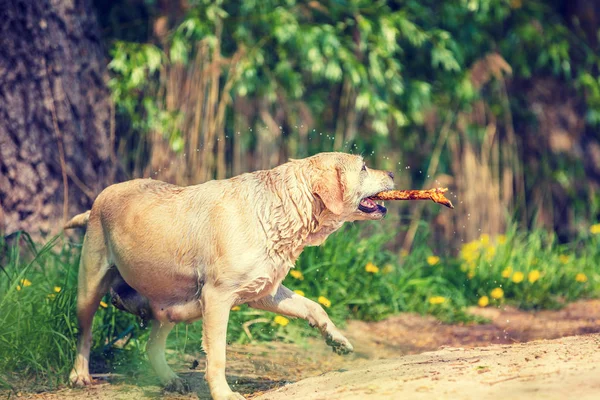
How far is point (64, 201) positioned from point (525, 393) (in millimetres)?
4907

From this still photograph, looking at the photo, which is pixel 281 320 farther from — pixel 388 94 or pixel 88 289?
pixel 388 94

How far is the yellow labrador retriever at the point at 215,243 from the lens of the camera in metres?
5.07

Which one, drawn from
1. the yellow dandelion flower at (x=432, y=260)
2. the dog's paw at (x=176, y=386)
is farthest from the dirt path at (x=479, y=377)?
the yellow dandelion flower at (x=432, y=260)

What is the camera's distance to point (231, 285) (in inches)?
198

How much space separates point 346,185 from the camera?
5285 millimetres

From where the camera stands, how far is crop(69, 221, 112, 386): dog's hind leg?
18.7ft

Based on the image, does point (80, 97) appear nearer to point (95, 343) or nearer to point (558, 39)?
point (95, 343)

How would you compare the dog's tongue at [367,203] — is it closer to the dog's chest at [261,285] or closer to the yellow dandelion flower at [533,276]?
the dog's chest at [261,285]

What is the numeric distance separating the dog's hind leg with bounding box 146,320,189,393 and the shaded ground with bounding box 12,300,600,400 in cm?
8

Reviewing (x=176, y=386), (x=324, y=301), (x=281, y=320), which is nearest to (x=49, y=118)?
(x=281, y=320)

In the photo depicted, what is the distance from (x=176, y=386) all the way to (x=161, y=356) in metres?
0.25

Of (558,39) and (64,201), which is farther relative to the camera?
(558,39)

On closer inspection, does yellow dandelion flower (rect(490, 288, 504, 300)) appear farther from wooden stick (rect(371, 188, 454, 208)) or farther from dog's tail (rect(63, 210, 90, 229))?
dog's tail (rect(63, 210, 90, 229))

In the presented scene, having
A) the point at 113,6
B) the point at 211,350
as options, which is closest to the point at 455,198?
the point at 113,6
